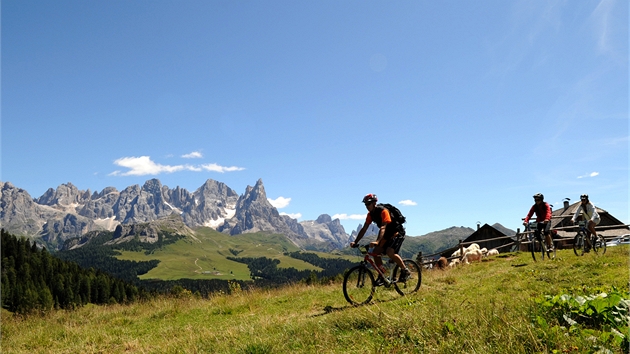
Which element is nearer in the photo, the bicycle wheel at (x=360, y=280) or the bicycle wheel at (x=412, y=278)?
the bicycle wheel at (x=360, y=280)

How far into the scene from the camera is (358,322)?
669cm

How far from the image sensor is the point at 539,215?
15750 millimetres

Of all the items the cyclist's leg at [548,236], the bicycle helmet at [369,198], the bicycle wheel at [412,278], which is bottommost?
the bicycle wheel at [412,278]

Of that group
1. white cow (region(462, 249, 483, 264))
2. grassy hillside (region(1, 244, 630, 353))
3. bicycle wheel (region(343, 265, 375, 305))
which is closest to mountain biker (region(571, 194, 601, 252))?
grassy hillside (region(1, 244, 630, 353))

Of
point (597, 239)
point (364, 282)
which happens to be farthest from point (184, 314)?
point (597, 239)

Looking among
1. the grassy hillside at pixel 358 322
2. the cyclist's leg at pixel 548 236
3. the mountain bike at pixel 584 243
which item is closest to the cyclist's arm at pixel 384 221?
the grassy hillside at pixel 358 322

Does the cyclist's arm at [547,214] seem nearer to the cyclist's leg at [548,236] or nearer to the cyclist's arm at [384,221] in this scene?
the cyclist's leg at [548,236]

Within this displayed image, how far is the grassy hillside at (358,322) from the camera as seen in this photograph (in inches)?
181

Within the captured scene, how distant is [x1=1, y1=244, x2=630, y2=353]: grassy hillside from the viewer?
461 centimetres

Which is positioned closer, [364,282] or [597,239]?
[364,282]

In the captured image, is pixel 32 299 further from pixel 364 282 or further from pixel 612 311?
pixel 612 311

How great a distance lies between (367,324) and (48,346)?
8232mm

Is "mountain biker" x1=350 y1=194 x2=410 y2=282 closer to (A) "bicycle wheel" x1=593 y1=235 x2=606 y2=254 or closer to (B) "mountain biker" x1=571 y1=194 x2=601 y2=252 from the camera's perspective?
(B) "mountain biker" x1=571 y1=194 x2=601 y2=252

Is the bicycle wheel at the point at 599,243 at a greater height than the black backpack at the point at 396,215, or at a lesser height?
lesser
